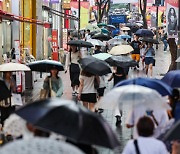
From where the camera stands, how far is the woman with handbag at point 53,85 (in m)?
12.5

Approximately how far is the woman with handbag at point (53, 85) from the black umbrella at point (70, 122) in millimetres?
6038

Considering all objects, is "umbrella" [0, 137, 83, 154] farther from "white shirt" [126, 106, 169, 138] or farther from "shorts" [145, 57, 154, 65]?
"shorts" [145, 57, 154, 65]

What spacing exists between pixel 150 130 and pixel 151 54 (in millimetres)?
17030

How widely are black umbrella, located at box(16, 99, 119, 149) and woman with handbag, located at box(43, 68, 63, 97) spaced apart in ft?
19.8

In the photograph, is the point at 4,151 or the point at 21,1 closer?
the point at 4,151

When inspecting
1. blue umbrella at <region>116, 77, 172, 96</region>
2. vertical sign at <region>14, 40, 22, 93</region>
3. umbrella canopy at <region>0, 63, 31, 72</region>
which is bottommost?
vertical sign at <region>14, 40, 22, 93</region>

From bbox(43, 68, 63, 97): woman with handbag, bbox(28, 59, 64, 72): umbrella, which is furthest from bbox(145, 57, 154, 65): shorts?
bbox(43, 68, 63, 97): woman with handbag

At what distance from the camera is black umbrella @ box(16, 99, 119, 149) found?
601cm

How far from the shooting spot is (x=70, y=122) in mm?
6098

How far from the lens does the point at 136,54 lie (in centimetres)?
2716

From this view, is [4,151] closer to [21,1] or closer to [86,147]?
[86,147]

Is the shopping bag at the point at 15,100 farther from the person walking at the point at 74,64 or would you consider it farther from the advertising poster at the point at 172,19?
the advertising poster at the point at 172,19

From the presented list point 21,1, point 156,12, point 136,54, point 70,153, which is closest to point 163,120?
point 70,153

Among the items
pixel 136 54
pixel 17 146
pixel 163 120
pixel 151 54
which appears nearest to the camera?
pixel 17 146
